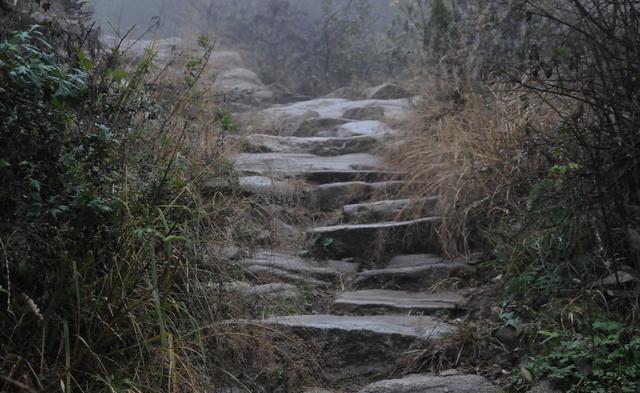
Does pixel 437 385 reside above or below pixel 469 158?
below

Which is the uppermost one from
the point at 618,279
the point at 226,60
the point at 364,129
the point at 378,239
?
the point at 226,60

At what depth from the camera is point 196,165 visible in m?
4.25

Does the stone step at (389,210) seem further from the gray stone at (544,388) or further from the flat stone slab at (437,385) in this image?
the gray stone at (544,388)

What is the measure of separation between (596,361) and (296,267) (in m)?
1.99

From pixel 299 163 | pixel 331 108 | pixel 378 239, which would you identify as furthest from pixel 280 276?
pixel 331 108

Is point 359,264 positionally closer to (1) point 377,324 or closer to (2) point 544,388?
(1) point 377,324

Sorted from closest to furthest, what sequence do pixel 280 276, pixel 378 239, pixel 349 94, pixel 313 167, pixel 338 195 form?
pixel 280 276 < pixel 378 239 < pixel 338 195 < pixel 313 167 < pixel 349 94

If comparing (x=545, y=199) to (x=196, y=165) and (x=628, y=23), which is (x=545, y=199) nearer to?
(x=628, y=23)

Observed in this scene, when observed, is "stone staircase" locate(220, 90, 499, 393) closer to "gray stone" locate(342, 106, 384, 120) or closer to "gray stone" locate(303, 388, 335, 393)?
"gray stone" locate(303, 388, 335, 393)

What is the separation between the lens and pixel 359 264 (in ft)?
14.8

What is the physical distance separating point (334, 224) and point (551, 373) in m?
2.46

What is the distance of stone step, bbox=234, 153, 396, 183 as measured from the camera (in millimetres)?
5400

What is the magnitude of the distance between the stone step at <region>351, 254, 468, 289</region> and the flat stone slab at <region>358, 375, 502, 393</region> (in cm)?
114

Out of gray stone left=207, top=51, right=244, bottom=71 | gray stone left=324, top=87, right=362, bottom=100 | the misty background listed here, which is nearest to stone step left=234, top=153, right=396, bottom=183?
gray stone left=324, top=87, right=362, bottom=100
